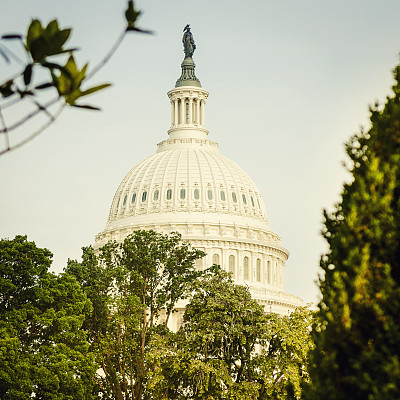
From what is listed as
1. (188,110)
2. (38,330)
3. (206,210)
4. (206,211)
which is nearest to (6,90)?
(38,330)

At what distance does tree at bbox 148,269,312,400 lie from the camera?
1475 inches

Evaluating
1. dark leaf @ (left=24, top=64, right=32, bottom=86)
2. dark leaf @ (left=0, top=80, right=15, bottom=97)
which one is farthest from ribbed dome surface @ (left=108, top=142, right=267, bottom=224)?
dark leaf @ (left=24, top=64, right=32, bottom=86)

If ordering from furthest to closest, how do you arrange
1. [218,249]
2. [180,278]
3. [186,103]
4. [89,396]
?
[186,103], [218,249], [180,278], [89,396]

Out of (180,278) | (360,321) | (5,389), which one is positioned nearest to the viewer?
(360,321)

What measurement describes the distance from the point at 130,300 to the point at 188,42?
99.7 m

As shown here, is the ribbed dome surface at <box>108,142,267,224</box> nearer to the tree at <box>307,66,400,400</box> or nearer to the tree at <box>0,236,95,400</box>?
the tree at <box>0,236,95,400</box>

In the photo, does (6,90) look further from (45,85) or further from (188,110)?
(188,110)

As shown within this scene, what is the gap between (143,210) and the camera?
384 feet

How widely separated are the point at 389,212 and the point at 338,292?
1.40 meters

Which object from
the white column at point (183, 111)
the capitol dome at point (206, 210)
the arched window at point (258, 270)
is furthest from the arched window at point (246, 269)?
the white column at point (183, 111)

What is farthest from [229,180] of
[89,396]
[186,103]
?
[89,396]

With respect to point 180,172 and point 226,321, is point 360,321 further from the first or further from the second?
point 180,172

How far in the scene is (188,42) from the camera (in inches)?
5600

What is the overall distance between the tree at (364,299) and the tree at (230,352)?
24.5m
